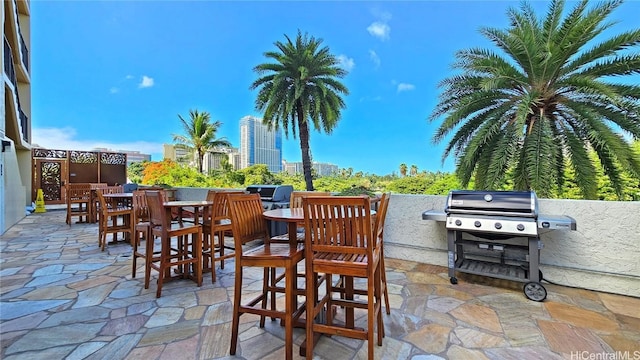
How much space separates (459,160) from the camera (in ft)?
18.1

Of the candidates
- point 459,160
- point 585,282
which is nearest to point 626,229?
point 585,282

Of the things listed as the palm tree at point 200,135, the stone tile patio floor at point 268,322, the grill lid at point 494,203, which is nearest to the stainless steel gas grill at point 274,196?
the stone tile patio floor at point 268,322

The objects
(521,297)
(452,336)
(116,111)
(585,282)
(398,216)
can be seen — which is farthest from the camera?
(116,111)

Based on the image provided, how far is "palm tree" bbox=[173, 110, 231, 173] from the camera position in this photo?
1641 cm

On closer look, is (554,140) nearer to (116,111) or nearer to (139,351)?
(139,351)

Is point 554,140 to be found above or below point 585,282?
above

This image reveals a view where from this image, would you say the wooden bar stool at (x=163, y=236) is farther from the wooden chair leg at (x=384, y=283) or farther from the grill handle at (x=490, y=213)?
the grill handle at (x=490, y=213)

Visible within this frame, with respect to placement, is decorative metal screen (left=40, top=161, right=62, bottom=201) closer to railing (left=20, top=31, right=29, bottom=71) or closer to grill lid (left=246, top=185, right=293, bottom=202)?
railing (left=20, top=31, right=29, bottom=71)

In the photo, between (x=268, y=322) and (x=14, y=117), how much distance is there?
11486mm

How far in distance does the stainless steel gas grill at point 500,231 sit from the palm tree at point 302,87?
6430mm

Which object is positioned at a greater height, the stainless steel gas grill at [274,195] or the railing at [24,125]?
the railing at [24,125]

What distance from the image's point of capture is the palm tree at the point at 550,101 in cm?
432

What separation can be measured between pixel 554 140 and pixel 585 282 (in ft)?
8.81

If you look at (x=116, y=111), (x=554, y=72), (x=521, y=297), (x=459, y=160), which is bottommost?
(x=521, y=297)
